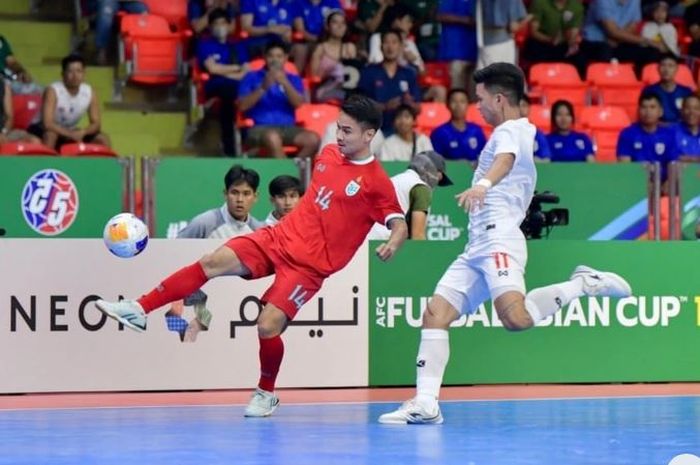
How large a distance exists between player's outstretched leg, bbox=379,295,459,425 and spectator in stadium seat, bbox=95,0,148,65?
31.2 feet

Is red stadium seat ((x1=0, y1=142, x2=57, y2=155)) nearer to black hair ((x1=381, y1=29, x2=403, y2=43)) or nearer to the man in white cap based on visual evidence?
the man in white cap

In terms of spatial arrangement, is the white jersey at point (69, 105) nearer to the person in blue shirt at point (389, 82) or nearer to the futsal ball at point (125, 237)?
the person in blue shirt at point (389, 82)

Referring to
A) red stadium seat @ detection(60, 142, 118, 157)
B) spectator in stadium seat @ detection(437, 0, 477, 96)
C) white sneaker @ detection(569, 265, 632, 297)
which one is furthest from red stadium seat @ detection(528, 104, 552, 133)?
white sneaker @ detection(569, 265, 632, 297)

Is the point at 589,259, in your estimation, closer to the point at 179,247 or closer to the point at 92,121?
the point at 179,247

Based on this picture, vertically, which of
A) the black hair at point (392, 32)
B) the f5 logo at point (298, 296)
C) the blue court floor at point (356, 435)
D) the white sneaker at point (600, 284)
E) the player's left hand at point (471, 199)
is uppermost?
the black hair at point (392, 32)

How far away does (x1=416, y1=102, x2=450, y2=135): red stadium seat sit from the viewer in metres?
17.9

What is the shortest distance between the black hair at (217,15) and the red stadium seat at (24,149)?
362 cm

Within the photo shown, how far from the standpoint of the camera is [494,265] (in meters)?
9.60

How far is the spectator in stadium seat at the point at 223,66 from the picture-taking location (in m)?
17.6

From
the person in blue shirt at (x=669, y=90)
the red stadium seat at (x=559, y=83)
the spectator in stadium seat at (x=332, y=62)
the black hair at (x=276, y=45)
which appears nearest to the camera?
the black hair at (x=276, y=45)

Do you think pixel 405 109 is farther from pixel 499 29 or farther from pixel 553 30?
pixel 553 30

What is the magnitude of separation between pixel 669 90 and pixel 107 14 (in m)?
7.00

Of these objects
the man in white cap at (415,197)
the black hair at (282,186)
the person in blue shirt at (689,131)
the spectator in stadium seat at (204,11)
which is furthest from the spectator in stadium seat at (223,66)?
the person in blue shirt at (689,131)

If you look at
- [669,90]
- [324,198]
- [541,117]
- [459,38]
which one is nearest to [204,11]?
[459,38]
